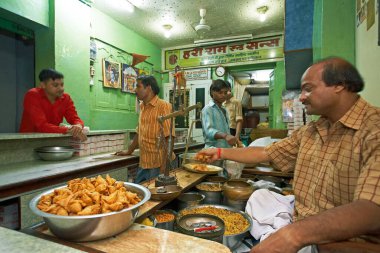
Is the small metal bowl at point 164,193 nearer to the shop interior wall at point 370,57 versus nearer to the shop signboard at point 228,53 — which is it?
the shop interior wall at point 370,57

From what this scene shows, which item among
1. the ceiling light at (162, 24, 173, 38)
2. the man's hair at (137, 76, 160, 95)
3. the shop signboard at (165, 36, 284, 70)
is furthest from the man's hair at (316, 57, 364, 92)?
the shop signboard at (165, 36, 284, 70)

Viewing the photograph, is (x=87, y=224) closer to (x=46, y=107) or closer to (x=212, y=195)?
(x=212, y=195)

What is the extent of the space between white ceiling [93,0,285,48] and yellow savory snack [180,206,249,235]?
4343mm

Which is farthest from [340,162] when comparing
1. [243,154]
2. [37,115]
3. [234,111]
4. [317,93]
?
[234,111]

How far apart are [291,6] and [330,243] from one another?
103 inches

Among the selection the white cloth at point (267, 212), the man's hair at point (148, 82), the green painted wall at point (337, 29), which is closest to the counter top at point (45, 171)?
the man's hair at point (148, 82)

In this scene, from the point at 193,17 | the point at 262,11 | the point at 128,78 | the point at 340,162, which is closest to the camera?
the point at 340,162

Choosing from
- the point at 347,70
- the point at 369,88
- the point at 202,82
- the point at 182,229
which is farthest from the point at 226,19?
the point at 182,229

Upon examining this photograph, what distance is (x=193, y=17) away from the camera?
17.3ft

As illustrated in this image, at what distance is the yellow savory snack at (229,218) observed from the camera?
1.24 m

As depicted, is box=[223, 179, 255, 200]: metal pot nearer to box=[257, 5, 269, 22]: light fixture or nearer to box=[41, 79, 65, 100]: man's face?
box=[41, 79, 65, 100]: man's face

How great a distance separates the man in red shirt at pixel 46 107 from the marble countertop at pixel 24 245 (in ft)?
8.03

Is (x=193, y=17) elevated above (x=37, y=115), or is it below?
above

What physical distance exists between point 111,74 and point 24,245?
5.11 metres
